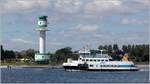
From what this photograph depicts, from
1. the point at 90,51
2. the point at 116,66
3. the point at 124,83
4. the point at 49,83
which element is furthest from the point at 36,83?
the point at 90,51

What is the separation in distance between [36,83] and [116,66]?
65.1m

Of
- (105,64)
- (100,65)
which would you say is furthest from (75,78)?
(105,64)

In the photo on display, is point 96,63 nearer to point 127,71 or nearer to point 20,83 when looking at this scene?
point 127,71

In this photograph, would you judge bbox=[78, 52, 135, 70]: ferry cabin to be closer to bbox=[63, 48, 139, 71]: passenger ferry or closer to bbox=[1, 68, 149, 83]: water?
bbox=[63, 48, 139, 71]: passenger ferry

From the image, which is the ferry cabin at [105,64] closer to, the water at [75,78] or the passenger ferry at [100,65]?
the passenger ferry at [100,65]

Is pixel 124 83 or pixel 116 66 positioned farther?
pixel 116 66

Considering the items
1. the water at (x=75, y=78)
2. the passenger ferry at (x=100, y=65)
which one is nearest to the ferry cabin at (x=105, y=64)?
the passenger ferry at (x=100, y=65)

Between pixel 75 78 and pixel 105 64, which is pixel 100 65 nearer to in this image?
pixel 105 64

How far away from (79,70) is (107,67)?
7063mm

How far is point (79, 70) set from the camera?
160 meters

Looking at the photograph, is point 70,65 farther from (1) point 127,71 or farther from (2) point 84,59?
(1) point 127,71

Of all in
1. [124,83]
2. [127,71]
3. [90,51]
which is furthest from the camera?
[90,51]

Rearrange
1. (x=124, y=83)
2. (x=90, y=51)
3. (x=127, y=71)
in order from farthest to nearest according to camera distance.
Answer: (x=90, y=51), (x=127, y=71), (x=124, y=83)

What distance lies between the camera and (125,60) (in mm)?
165750
